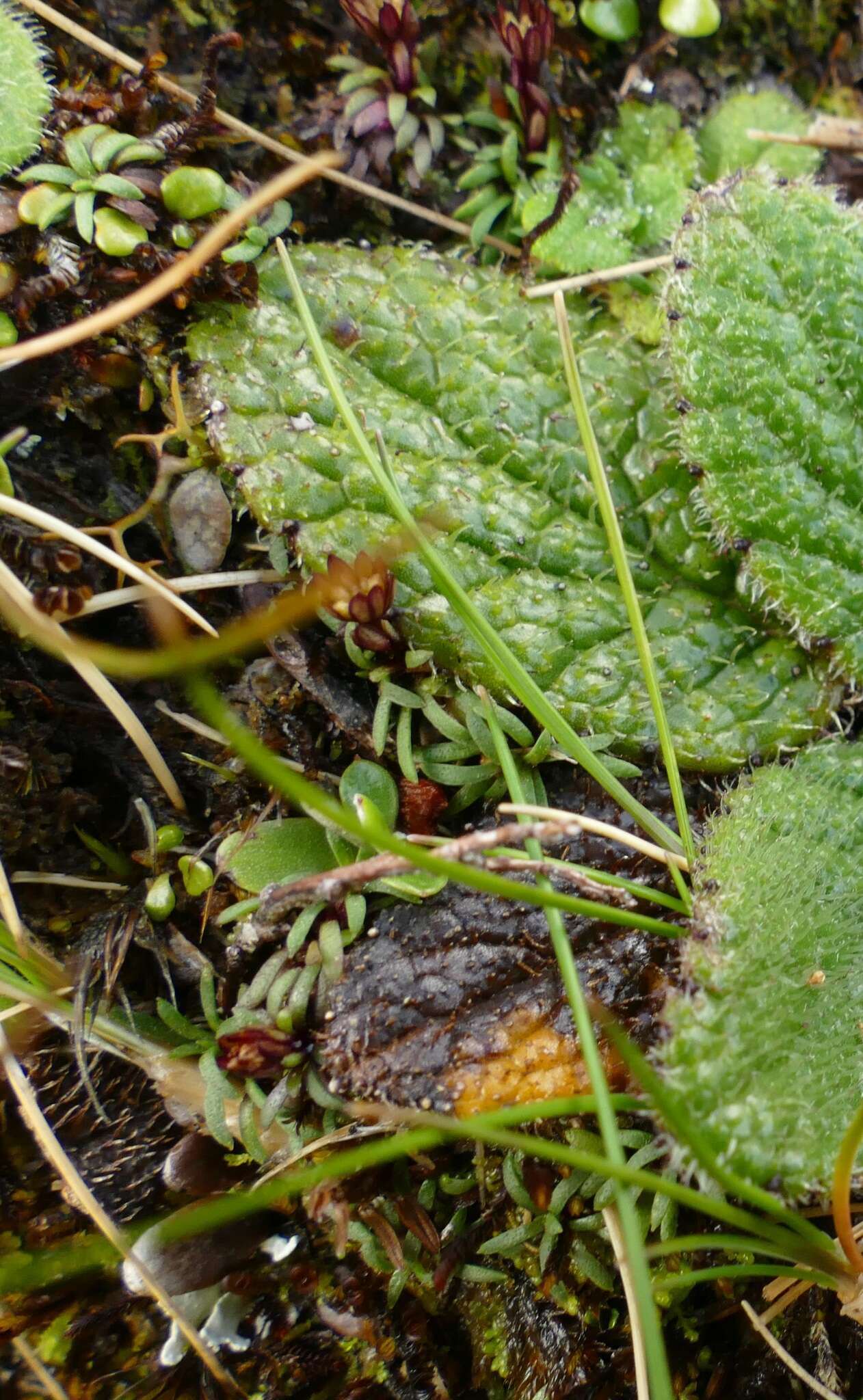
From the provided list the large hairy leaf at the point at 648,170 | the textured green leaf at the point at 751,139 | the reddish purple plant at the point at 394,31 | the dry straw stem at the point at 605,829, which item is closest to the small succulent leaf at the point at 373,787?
the dry straw stem at the point at 605,829

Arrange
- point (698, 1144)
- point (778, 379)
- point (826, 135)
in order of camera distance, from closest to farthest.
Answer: point (698, 1144) < point (778, 379) < point (826, 135)

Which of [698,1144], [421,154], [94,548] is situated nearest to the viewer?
[698,1144]

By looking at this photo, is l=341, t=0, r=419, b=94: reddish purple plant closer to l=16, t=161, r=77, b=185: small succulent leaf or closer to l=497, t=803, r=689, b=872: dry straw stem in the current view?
l=16, t=161, r=77, b=185: small succulent leaf

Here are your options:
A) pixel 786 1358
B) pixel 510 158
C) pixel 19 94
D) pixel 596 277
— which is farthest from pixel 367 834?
pixel 510 158

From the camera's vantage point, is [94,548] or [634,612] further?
[94,548]

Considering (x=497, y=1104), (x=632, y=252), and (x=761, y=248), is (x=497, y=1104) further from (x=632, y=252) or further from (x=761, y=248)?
(x=632, y=252)

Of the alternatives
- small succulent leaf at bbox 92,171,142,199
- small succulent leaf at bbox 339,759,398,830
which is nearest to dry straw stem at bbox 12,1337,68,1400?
small succulent leaf at bbox 339,759,398,830

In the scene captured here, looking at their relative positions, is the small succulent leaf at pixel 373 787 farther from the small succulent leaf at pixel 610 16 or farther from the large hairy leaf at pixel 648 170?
the small succulent leaf at pixel 610 16

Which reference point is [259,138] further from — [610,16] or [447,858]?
[447,858]
